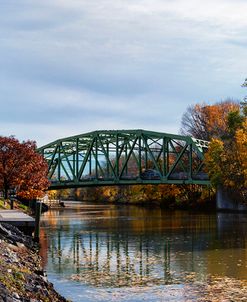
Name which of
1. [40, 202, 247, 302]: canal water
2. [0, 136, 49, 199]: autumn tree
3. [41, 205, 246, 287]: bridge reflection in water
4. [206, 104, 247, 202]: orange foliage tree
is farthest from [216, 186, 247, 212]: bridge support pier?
[40, 202, 247, 302]: canal water

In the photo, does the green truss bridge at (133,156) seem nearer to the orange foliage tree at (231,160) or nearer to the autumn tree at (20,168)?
the orange foliage tree at (231,160)

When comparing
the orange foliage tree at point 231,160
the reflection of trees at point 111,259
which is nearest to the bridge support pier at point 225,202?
the orange foliage tree at point 231,160

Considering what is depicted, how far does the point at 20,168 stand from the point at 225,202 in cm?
2990

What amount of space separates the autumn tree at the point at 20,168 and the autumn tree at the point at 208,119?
112ft

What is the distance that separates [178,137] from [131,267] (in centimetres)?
7048

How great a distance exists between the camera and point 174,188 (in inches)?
4321

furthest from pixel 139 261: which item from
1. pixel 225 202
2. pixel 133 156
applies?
pixel 133 156

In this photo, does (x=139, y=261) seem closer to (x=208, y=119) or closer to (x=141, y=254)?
(x=141, y=254)

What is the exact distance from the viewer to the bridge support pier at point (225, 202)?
83.7 metres

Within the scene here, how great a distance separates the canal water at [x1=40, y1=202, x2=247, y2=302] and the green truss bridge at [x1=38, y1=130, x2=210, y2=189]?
153ft

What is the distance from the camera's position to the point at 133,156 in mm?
110750

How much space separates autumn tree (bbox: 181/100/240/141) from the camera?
336ft

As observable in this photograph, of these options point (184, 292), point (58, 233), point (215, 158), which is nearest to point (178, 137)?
point (215, 158)

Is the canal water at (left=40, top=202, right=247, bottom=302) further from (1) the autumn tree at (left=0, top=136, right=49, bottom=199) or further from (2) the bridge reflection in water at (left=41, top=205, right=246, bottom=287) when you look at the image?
(1) the autumn tree at (left=0, top=136, right=49, bottom=199)
